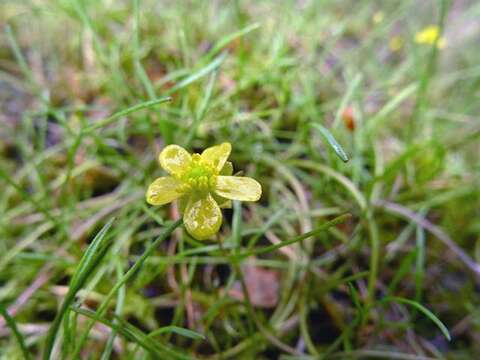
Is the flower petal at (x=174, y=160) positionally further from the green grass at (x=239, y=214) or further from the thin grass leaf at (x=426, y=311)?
the thin grass leaf at (x=426, y=311)

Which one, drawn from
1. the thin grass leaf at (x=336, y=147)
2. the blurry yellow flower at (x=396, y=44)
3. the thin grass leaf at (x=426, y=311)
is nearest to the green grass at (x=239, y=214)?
the thin grass leaf at (x=426, y=311)

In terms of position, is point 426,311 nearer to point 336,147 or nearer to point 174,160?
point 336,147

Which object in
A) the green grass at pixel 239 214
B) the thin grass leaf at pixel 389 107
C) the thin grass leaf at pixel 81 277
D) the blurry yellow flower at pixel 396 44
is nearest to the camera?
the thin grass leaf at pixel 81 277

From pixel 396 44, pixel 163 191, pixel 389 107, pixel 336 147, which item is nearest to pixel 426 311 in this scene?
pixel 336 147

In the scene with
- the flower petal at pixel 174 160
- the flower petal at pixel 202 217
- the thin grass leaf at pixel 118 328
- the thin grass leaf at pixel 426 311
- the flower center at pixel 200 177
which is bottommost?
the thin grass leaf at pixel 426 311

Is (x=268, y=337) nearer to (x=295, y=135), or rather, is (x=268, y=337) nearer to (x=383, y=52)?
(x=295, y=135)

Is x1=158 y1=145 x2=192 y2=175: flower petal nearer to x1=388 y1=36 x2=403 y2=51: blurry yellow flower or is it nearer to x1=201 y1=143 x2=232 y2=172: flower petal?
x1=201 y1=143 x2=232 y2=172: flower petal
